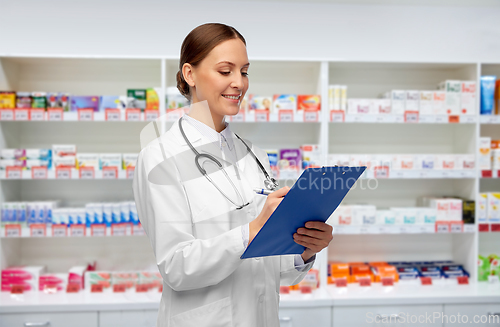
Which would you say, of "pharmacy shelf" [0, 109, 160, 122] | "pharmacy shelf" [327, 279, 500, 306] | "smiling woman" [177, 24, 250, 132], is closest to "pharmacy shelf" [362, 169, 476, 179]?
"pharmacy shelf" [327, 279, 500, 306]

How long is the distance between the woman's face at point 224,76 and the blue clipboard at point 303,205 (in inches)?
16.0

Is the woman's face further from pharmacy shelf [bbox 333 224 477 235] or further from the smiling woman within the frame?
pharmacy shelf [bbox 333 224 477 235]

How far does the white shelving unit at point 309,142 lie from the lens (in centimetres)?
287

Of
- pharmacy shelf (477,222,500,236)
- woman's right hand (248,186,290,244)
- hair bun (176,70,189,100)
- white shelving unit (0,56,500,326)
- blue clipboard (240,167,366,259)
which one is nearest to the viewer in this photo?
blue clipboard (240,167,366,259)

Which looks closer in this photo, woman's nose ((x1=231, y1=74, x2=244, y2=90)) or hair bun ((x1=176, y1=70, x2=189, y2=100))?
woman's nose ((x1=231, y1=74, x2=244, y2=90))

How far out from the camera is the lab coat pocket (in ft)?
3.76

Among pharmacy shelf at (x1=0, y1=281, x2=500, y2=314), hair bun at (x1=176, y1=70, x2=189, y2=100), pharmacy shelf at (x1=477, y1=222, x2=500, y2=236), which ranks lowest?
pharmacy shelf at (x1=0, y1=281, x2=500, y2=314)

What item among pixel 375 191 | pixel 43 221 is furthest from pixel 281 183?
pixel 43 221

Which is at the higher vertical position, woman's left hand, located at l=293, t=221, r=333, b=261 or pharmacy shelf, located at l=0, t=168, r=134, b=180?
pharmacy shelf, located at l=0, t=168, r=134, b=180

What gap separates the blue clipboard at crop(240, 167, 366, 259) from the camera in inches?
33.2

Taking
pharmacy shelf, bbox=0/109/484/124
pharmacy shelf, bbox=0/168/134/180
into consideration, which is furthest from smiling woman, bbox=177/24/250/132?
pharmacy shelf, bbox=0/168/134/180

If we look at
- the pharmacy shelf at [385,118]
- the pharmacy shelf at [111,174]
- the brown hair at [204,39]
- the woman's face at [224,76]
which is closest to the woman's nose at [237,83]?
the woman's face at [224,76]

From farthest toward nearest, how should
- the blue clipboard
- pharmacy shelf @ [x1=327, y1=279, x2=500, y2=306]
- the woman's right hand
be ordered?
pharmacy shelf @ [x1=327, y1=279, x2=500, y2=306] < the woman's right hand < the blue clipboard

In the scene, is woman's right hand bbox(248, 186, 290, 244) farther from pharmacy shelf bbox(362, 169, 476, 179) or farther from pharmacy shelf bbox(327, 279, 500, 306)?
pharmacy shelf bbox(362, 169, 476, 179)
